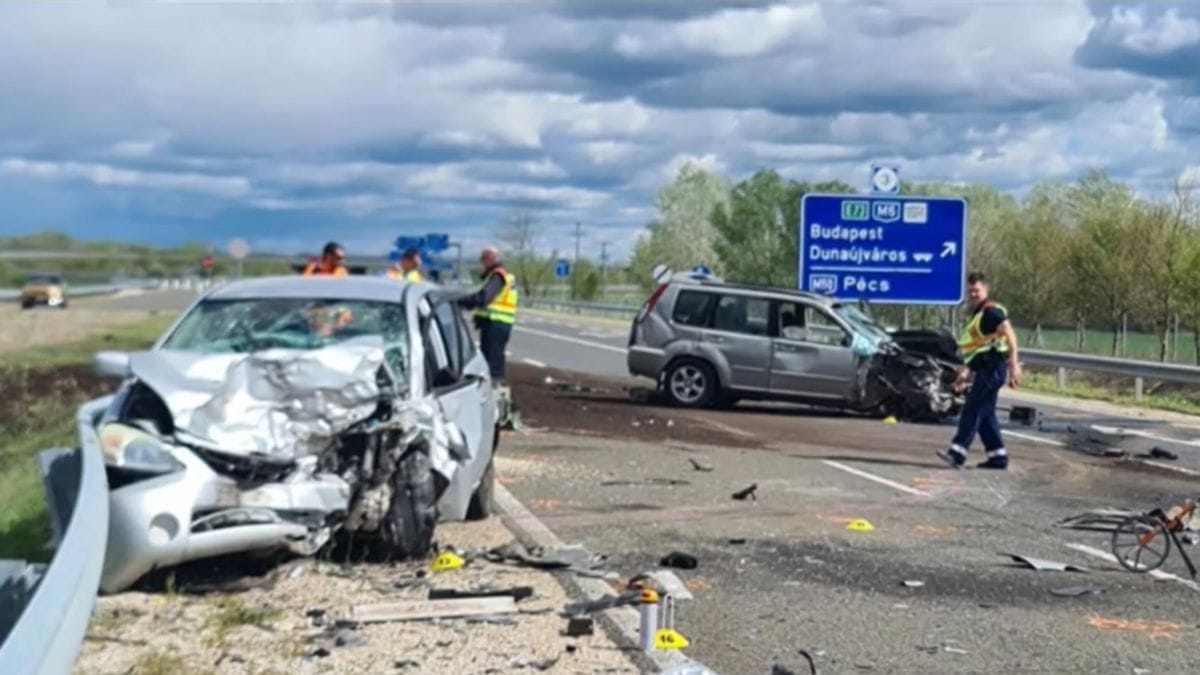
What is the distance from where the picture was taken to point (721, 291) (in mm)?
20156

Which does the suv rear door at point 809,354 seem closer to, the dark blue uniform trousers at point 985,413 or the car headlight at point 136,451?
the dark blue uniform trousers at point 985,413

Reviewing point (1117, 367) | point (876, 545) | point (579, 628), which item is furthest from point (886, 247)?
point (579, 628)

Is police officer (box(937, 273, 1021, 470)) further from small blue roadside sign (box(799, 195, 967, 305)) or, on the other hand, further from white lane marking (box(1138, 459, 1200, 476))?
small blue roadside sign (box(799, 195, 967, 305))

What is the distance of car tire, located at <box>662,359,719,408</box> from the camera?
19.9 meters

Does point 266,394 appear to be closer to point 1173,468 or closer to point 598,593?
point 598,593

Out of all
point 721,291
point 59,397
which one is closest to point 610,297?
point 721,291

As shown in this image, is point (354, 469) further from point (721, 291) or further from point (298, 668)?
point (721, 291)

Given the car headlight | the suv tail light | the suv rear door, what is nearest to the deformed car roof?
the car headlight

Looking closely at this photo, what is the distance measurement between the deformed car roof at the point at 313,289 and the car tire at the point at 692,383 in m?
10.1

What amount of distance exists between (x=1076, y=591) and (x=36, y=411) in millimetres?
9964

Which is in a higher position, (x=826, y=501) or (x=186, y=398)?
(x=186, y=398)

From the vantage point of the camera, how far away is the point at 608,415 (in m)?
18.5

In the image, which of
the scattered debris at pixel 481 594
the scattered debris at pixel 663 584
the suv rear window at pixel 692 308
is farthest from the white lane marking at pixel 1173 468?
the scattered debris at pixel 481 594

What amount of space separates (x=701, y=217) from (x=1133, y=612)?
6818cm
